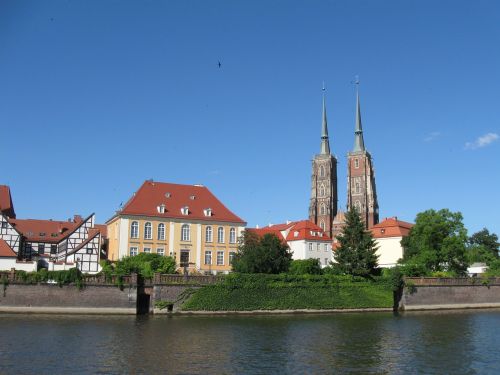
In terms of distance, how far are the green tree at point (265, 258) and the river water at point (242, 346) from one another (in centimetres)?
1097

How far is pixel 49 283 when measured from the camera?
46.7 meters

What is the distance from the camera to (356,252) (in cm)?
5725

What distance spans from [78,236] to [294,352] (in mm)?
44890

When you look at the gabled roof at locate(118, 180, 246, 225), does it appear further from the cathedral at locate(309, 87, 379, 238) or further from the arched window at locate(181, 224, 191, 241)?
the cathedral at locate(309, 87, 379, 238)

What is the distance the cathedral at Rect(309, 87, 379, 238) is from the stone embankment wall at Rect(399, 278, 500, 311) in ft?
233

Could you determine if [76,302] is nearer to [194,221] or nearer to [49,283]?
[49,283]

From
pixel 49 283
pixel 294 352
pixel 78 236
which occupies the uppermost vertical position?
pixel 78 236

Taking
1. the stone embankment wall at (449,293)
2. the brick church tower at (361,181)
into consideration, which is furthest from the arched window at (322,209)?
the stone embankment wall at (449,293)

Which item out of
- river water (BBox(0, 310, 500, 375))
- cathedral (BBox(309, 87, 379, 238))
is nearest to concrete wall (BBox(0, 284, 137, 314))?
river water (BBox(0, 310, 500, 375))

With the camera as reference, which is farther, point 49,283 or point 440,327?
point 49,283

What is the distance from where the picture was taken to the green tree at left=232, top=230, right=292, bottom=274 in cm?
5456

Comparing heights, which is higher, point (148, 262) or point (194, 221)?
point (194, 221)

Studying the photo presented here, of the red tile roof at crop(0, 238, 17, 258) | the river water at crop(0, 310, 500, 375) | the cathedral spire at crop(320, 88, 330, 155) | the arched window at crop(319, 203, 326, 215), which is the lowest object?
the river water at crop(0, 310, 500, 375)

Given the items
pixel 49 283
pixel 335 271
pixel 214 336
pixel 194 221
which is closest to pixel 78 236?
pixel 194 221
